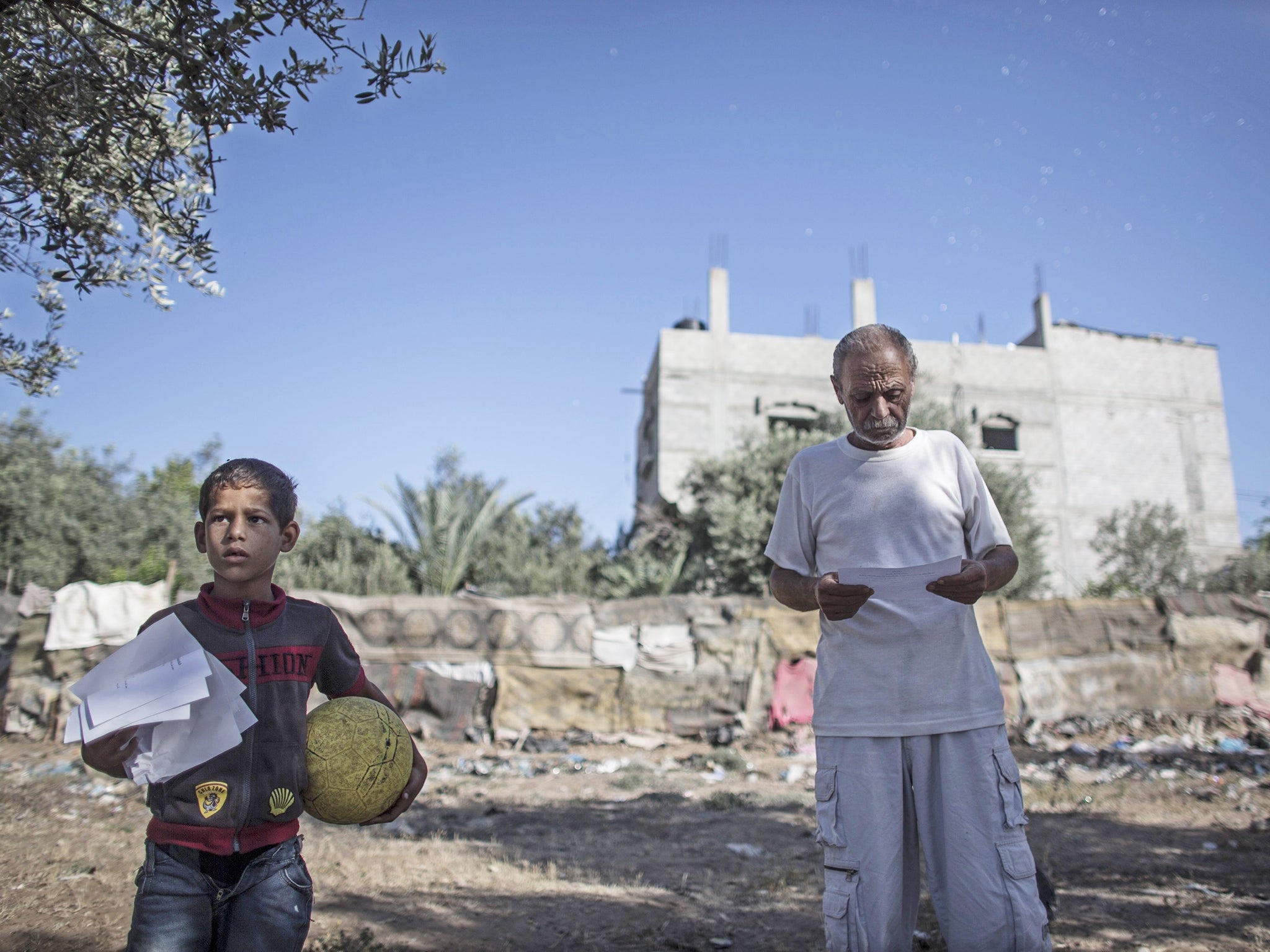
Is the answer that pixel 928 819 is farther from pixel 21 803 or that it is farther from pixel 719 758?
pixel 719 758

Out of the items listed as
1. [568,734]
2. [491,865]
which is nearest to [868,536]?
[491,865]

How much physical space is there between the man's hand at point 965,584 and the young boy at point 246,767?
4.99 feet

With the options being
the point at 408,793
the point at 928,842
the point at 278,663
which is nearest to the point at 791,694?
the point at 928,842


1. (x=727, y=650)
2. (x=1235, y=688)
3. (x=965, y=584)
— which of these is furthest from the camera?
(x=1235, y=688)

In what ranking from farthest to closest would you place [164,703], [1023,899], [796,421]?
[796,421], [1023,899], [164,703]

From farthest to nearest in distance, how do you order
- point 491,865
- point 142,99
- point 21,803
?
point 21,803 → point 491,865 → point 142,99

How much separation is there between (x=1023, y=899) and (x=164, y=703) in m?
2.15

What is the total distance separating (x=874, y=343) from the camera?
2.51 metres

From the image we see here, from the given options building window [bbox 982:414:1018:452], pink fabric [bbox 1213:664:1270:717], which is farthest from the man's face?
building window [bbox 982:414:1018:452]

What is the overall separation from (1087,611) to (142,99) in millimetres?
11704

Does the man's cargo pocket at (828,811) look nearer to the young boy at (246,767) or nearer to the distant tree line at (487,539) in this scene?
the young boy at (246,767)

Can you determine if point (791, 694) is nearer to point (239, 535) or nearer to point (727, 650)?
point (727, 650)

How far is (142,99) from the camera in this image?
430cm

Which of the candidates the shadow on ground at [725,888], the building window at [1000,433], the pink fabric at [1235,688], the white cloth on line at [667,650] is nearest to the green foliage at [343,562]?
the white cloth on line at [667,650]
